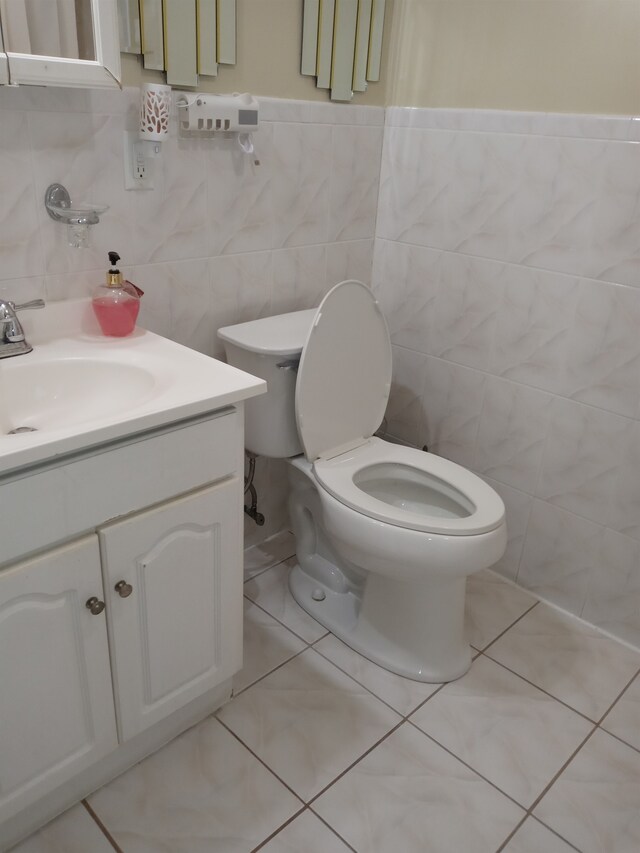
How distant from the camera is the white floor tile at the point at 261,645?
65.9 inches

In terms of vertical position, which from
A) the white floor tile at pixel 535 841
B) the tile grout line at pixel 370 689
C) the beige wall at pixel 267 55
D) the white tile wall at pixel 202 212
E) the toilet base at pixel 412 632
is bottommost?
the white floor tile at pixel 535 841

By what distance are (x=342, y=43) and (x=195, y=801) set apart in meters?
1.79

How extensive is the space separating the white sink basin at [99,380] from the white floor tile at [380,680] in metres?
0.82

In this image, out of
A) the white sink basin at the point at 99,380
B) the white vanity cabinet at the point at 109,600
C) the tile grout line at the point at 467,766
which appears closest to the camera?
the white vanity cabinet at the point at 109,600

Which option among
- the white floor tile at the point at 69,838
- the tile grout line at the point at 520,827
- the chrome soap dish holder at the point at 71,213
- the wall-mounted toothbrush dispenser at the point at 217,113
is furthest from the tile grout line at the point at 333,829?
the wall-mounted toothbrush dispenser at the point at 217,113

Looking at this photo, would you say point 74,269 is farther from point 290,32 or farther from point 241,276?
point 290,32

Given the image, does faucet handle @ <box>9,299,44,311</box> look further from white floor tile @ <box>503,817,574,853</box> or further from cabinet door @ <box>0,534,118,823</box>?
white floor tile @ <box>503,817,574,853</box>

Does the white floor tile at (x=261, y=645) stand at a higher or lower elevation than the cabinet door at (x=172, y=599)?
lower

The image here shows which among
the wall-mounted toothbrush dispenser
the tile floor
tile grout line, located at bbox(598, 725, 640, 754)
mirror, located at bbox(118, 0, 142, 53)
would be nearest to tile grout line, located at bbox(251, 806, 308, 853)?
the tile floor

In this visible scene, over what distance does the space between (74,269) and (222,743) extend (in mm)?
1069

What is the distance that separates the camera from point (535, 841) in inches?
52.1

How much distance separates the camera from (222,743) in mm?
1491

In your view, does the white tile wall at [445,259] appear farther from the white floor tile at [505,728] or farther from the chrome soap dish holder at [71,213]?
the white floor tile at [505,728]

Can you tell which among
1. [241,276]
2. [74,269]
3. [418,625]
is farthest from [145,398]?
[418,625]
